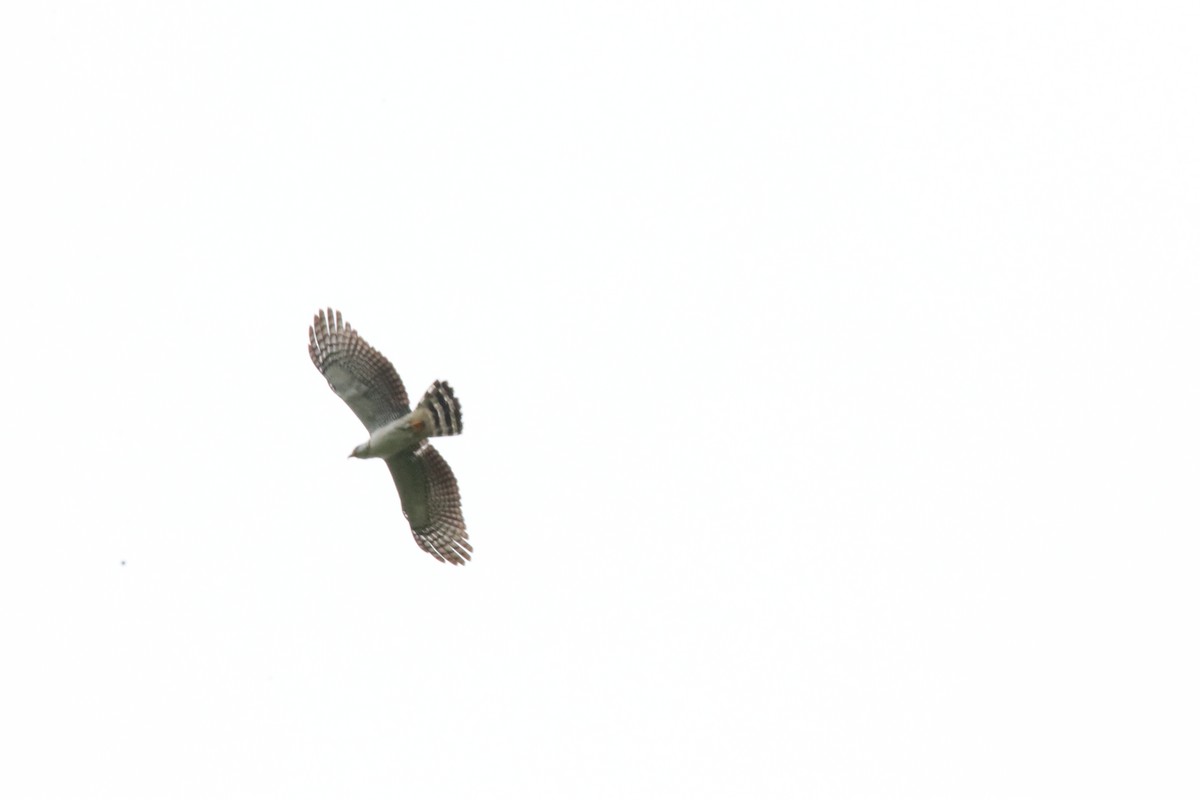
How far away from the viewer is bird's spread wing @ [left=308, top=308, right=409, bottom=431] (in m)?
19.1

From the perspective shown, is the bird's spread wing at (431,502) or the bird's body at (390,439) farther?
the bird's spread wing at (431,502)

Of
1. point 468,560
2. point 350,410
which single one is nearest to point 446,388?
point 350,410

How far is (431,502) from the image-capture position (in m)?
20.2

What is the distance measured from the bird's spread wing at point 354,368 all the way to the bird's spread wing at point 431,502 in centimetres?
73

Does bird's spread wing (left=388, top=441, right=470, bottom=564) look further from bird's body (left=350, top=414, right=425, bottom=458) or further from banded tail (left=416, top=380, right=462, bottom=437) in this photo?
banded tail (left=416, top=380, right=462, bottom=437)

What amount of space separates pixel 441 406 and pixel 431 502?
1.70 m

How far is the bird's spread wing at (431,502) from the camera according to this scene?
1983cm

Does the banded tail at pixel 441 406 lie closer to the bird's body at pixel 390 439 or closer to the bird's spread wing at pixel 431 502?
the bird's body at pixel 390 439

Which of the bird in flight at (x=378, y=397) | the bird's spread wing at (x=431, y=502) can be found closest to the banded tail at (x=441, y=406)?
the bird in flight at (x=378, y=397)

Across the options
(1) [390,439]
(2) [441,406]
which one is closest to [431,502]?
(1) [390,439]

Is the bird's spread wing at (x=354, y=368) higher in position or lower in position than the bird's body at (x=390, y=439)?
higher

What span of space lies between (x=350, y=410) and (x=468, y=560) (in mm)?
2287

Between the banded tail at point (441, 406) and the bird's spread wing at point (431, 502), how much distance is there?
74 centimetres

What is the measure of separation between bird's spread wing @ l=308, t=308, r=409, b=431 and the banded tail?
406mm
